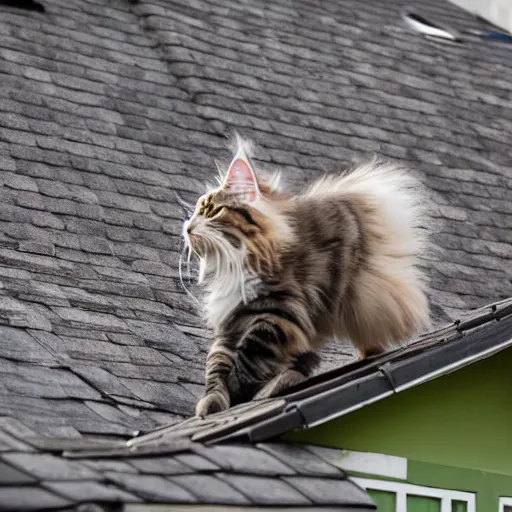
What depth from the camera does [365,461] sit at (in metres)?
4.53

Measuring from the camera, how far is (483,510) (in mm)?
4785

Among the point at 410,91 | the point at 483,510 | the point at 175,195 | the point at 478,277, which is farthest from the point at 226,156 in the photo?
the point at 483,510

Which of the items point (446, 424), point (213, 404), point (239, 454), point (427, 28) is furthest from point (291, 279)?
point (427, 28)

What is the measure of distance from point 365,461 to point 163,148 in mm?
3743

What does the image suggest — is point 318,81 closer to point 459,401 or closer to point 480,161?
point 480,161

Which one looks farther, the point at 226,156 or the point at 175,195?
the point at 226,156

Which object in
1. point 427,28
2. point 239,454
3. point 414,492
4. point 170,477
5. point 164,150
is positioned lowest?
point 170,477

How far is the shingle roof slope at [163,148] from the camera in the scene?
18.5 feet

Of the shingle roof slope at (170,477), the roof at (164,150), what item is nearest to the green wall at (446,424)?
the shingle roof slope at (170,477)

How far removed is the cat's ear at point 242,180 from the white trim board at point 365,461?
105 centimetres

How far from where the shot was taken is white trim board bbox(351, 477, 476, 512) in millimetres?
4555

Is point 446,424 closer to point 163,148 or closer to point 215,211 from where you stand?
point 215,211

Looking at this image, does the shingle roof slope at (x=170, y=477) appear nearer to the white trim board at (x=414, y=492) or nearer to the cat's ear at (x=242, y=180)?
the white trim board at (x=414, y=492)

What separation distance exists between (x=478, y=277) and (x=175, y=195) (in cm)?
182
